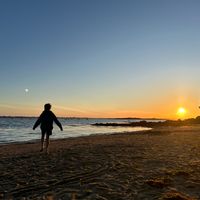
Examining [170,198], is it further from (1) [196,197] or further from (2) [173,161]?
(2) [173,161]

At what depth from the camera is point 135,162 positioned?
39.9 feet

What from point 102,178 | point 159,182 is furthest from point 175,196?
point 102,178

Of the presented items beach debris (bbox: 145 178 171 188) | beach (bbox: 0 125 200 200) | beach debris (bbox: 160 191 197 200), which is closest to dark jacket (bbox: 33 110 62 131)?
beach (bbox: 0 125 200 200)

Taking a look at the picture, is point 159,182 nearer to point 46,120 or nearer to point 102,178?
point 102,178

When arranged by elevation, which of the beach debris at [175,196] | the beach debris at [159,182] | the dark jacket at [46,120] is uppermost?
the dark jacket at [46,120]

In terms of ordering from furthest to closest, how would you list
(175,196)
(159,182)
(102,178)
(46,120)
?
(46,120) < (102,178) < (159,182) < (175,196)

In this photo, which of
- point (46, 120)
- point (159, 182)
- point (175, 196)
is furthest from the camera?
point (46, 120)

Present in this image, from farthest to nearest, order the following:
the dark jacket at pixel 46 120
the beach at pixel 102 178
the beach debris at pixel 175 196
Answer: the dark jacket at pixel 46 120 → the beach at pixel 102 178 → the beach debris at pixel 175 196

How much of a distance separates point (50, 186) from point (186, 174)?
4143mm

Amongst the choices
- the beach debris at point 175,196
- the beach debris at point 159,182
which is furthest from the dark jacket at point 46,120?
the beach debris at point 175,196

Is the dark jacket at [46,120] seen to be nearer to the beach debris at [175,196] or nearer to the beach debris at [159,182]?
the beach debris at [159,182]

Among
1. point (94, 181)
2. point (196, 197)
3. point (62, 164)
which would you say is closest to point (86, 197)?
point (94, 181)

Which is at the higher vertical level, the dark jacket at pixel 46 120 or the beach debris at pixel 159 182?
the dark jacket at pixel 46 120

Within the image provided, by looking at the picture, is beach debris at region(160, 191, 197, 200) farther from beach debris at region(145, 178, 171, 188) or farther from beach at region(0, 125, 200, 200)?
beach debris at region(145, 178, 171, 188)
